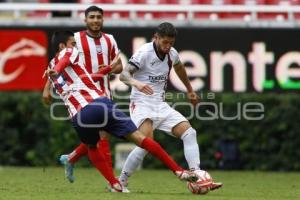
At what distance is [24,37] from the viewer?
19.4 meters

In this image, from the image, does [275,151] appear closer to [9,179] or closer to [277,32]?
[277,32]

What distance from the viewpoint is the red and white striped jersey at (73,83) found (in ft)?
39.2

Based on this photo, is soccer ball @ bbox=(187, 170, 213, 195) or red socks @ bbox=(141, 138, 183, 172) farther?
soccer ball @ bbox=(187, 170, 213, 195)

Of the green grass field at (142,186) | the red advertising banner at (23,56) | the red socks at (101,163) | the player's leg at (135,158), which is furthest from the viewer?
the red advertising banner at (23,56)

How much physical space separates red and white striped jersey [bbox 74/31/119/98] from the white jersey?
0.44 m

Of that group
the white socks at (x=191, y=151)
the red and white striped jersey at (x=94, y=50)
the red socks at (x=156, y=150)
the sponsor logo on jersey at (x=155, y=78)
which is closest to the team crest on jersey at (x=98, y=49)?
the red and white striped jersey at (x=94, y=50)

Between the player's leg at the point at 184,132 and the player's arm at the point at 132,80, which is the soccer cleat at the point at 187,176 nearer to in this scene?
the player's leg at the point at 184,132

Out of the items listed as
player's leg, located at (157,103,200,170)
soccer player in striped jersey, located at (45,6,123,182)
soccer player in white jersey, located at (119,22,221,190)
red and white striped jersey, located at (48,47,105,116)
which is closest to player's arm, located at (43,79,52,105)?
soccer player in striped jersey, located at (45,6,123,182)

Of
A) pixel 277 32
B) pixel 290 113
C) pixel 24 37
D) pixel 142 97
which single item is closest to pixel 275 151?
pixel 290 113

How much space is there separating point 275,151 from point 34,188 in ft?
23.0

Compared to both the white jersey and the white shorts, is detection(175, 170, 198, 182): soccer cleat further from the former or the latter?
the white jersey

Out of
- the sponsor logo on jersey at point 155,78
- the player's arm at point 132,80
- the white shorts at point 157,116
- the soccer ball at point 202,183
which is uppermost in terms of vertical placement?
the player's arm at point 132,80

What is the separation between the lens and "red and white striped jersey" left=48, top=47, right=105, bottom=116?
11953 mm

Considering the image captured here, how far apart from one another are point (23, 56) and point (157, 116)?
282 inches
